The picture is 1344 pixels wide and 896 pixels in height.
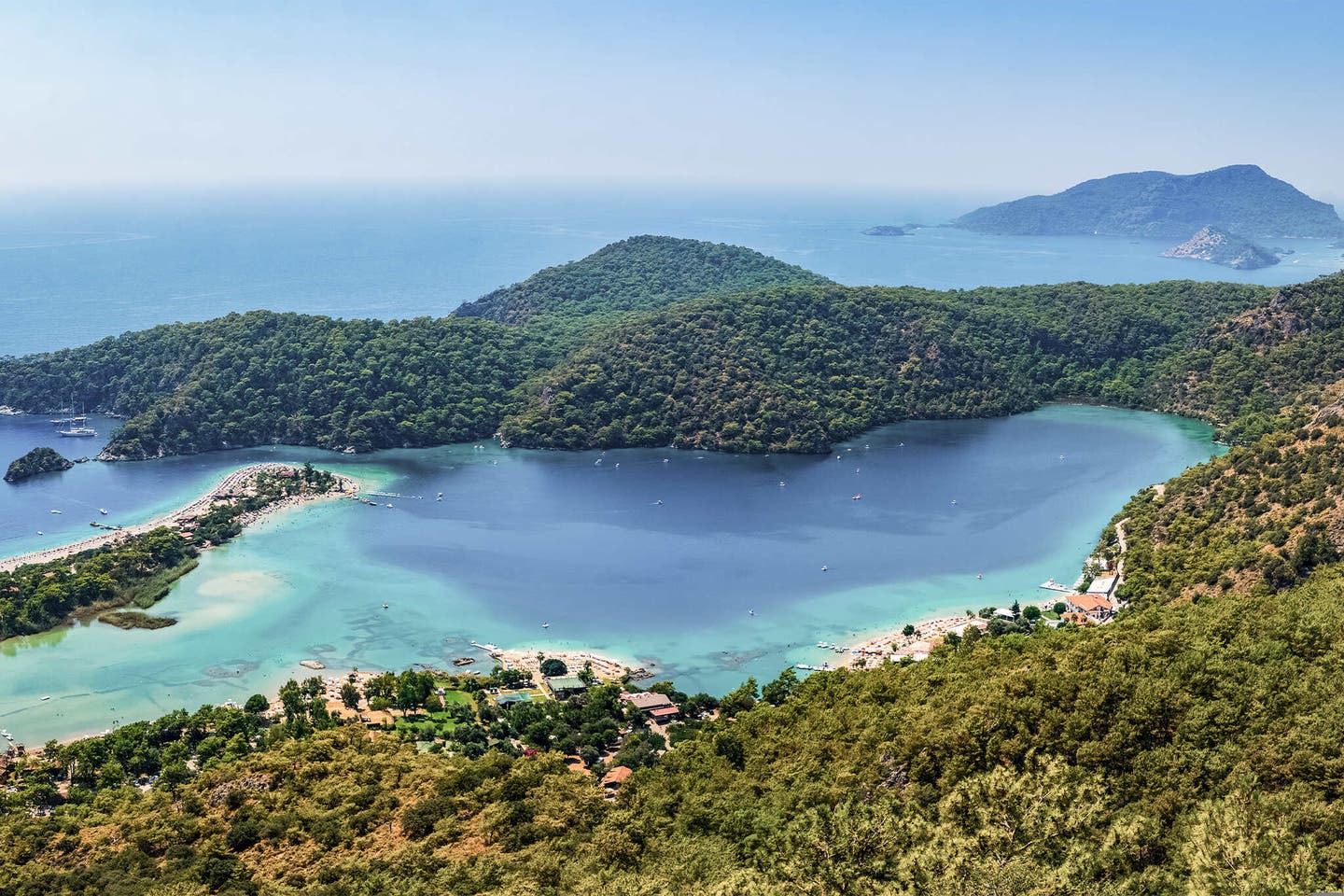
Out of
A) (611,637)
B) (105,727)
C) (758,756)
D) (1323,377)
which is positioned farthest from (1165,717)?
(1323,377)

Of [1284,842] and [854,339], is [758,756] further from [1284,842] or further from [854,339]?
[854,339]

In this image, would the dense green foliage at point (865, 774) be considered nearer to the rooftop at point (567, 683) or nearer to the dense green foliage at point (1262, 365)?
the rooftop at point (567, 683)

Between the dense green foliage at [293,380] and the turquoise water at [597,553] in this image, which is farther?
the dense green foliage at [293,380]

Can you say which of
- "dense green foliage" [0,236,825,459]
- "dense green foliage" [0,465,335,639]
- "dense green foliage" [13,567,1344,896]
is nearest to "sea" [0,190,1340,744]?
"dense green foliage" [0,465,335,639]

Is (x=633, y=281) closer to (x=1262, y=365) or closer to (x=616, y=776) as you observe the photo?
(x=1262, y=365)

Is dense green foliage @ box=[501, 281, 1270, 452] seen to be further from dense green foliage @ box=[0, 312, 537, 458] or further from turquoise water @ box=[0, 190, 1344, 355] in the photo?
turquoise water @ box=[0, 190, 1344, 355]

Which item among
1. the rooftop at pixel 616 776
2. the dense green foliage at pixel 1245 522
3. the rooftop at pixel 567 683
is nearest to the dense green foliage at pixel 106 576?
the rooftop at pixel 567 683
